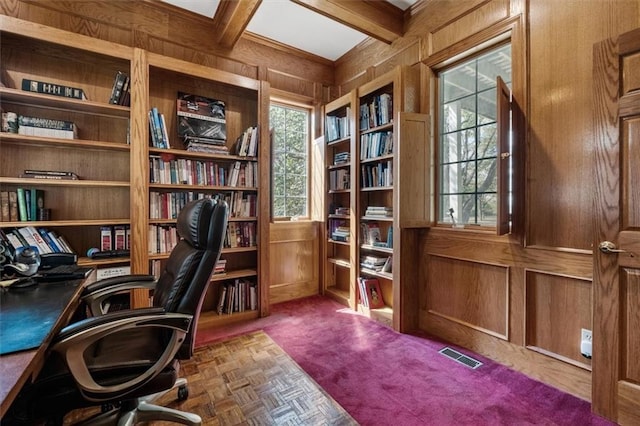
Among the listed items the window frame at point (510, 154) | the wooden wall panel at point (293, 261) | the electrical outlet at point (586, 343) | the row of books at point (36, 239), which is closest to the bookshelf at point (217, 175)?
the wooden wall panel at point (293, 261)

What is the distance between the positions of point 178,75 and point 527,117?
9.14ft

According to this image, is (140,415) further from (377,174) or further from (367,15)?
(367,15)

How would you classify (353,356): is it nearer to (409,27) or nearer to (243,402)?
(243,402)

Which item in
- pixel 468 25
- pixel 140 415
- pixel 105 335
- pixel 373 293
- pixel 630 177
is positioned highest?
pixel 468 25

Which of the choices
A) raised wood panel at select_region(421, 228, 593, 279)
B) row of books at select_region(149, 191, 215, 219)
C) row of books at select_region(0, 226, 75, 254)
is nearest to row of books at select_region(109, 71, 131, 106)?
row of books at select_region(149, 191, 215, 219)

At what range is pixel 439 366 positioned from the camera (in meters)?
2.03

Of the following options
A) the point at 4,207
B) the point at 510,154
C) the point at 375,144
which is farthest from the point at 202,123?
the point at 510,154

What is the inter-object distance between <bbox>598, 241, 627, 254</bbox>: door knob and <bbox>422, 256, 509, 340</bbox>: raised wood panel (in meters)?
0.56

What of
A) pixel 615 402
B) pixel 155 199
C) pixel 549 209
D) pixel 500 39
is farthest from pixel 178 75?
pixel 615 402

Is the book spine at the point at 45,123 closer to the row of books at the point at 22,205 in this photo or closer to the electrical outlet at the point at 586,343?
the row of books at the point at 22,205

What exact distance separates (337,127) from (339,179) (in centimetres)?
60

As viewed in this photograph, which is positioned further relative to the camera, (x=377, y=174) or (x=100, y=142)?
(x=377, y=174)

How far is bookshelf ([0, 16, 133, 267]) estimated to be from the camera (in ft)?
6.67

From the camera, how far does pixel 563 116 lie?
1.78 meters
